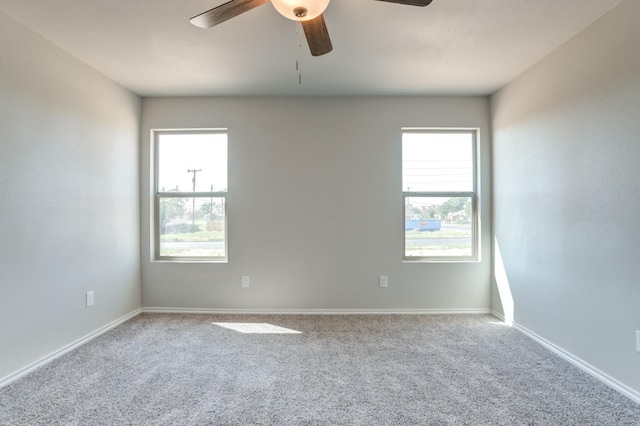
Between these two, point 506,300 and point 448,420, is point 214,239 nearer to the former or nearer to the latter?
point 448,420

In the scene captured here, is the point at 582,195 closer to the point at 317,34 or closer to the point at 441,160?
the point at 441,160

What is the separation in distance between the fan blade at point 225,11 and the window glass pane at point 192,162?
1996mm

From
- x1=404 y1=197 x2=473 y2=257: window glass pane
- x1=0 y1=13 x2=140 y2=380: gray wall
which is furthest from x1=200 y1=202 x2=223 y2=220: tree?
x1=404 y1=197 x2=473 y2=257: window glass pane

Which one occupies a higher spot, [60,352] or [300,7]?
[300,7]

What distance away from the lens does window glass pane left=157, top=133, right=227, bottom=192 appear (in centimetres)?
356

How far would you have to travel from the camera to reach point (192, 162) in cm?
359

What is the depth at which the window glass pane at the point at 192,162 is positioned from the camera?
11.7 ft

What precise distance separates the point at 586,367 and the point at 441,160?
2.28 metres

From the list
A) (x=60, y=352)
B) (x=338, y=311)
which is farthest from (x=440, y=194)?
(x=60, y=352)

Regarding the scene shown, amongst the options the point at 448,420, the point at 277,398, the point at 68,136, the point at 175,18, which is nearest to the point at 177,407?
the point at 277,398

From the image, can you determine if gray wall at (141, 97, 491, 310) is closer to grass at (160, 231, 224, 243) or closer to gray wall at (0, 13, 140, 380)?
grass at (160, 231, 224, 243)

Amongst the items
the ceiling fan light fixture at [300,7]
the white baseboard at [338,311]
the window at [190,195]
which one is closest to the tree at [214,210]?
the window at [190,195]

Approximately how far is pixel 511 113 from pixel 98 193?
4.17 metres

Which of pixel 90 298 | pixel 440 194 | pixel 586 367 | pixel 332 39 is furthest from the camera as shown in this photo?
pixel 440 194
